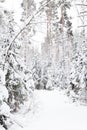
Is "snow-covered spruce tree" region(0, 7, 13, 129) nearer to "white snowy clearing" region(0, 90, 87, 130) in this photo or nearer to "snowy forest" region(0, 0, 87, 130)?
"snowy forest" region(0, 0, 87, 130)

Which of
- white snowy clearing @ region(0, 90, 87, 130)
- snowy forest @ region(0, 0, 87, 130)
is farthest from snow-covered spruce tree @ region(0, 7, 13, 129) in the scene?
white snowy clearing @ region(0, 90, 87, 130)

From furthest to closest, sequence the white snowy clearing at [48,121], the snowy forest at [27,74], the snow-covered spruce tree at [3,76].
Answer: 1. the white snowy clearing at [48,121]
2. the snowy forest at [27,74]
3. the snow-covered spruce tree at [3,76]

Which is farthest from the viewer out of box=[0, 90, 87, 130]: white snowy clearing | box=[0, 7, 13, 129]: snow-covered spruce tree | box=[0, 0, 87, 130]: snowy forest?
box=[0, 90, 87, 130]: white snowy clearing

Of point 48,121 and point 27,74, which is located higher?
point 27,74

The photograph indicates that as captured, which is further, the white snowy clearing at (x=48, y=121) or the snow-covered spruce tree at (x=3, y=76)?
the white snowy clearing at (x=48, y=121)

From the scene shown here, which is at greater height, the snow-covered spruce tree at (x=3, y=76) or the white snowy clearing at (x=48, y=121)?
the snow-covered spruce tree at (x=3, y=76)

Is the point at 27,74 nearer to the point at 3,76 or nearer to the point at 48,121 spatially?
the point at 48,121

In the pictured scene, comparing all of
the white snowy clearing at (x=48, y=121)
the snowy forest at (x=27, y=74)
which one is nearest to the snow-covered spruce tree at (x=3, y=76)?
the snowy forest at (x=27, y=74)

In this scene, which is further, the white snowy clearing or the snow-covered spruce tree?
the white snowy clearing

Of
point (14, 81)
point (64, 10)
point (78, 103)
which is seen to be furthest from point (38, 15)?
point (64, 10)

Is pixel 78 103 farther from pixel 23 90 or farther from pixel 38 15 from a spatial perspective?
pixel 38 15

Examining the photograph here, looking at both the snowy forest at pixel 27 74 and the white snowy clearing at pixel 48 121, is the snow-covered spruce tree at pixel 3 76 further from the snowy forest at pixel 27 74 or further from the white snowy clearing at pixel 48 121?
the white snowy clearing at pixel 48 121

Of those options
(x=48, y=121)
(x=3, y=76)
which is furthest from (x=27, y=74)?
(x=3, y=76)

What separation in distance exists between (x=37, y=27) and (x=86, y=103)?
6.81m
